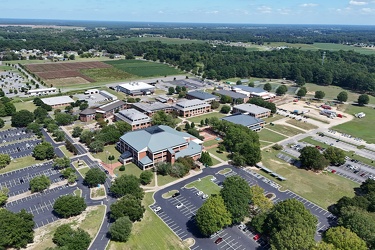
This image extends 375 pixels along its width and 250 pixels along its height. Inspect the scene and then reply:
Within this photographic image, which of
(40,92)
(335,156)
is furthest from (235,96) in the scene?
(40,92)

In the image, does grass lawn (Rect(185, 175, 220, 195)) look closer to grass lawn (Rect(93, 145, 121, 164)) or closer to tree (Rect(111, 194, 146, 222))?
tree (Rect(111, 194, 146, 222))

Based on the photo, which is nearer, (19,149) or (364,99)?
(19,149)

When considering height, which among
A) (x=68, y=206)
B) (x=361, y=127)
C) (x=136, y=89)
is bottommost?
(x=361, y=127)

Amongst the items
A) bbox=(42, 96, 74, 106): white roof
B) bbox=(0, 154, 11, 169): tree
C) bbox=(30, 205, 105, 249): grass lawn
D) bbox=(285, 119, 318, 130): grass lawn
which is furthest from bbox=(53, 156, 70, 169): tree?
bbox=(285, 119, 318, 130): grass lawn

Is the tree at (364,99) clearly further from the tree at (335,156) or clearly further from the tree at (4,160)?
the tree at (4,160)

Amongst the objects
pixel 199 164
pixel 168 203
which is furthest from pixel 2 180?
pixel 199 164

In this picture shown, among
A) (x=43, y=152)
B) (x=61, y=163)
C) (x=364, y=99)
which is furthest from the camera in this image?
(x=364, y=99)

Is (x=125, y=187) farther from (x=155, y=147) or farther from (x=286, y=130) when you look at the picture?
(x=286, y=130)
